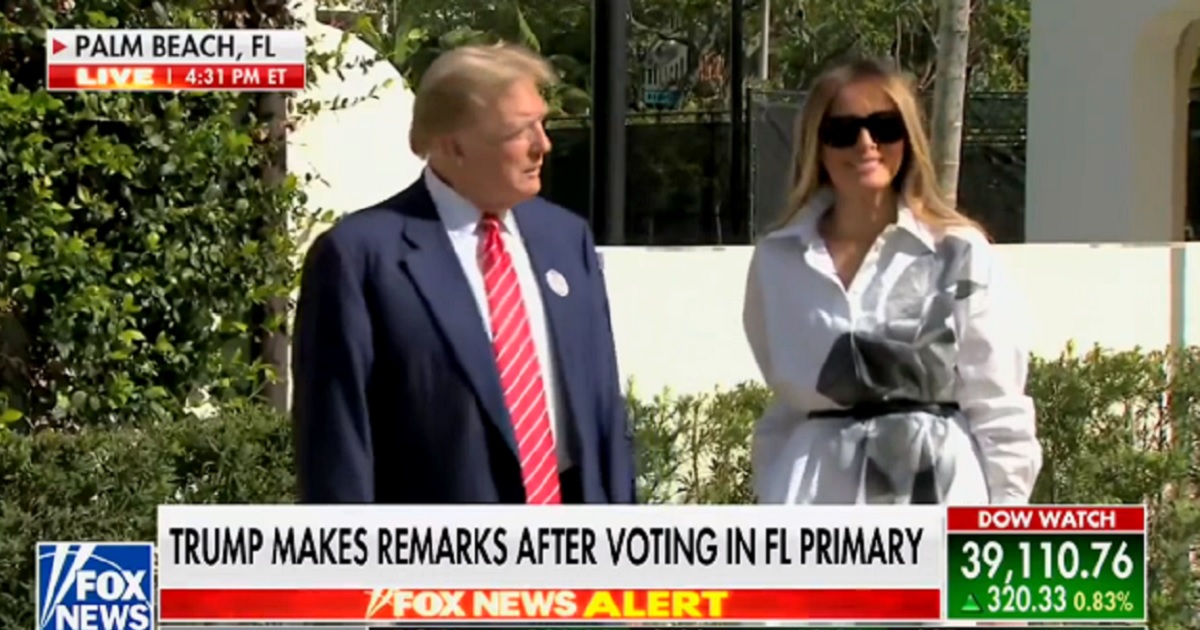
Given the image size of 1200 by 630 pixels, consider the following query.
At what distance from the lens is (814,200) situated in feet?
12.6

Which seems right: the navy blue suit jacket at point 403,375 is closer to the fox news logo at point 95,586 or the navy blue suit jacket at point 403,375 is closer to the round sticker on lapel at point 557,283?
the round sticker on lapel at point 557,283

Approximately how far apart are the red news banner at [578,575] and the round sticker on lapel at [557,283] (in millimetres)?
524

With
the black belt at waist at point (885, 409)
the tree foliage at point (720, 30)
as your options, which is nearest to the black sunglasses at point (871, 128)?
the black belt at waist at point (885, 409)

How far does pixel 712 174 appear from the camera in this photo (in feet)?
62.1

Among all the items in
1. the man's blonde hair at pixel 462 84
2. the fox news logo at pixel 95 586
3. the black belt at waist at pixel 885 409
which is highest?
the man's blonde hair at pixel 462 84

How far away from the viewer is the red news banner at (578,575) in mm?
4023

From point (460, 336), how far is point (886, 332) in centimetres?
74

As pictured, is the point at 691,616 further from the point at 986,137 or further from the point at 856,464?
the point at 986,137

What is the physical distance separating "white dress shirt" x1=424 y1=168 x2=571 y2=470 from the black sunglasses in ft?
1.93

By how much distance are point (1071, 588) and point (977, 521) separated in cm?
53

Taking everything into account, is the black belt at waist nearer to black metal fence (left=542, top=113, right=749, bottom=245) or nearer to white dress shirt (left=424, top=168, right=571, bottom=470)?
white dress shirt (left=424, top=168, right=571, bottom=470)

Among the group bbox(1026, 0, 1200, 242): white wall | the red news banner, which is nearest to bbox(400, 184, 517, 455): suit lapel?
the red news banner

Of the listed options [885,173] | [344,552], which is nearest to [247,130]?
[344,552]

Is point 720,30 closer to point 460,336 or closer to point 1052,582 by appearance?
point 1052,582
